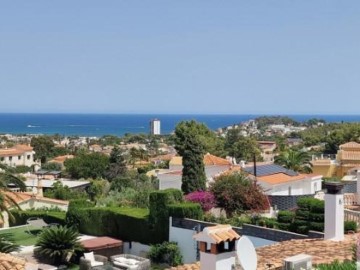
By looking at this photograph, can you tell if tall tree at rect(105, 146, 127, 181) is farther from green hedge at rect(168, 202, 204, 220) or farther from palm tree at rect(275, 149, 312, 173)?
green hedge at rect(168, 202, 204, 220)

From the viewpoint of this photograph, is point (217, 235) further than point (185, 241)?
No

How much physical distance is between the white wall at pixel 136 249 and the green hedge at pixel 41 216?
→ 4567 mm

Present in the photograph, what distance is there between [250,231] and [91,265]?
541 centimetres

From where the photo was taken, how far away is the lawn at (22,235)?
2412 centimetres

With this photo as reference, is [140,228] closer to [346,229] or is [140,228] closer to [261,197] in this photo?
[261,197]

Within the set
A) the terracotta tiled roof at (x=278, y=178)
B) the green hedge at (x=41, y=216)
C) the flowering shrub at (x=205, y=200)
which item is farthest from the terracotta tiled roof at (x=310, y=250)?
the green hedge at (x=41, y=216)

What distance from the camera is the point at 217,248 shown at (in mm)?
7930

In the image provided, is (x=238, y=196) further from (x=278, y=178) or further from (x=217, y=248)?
(x=217, y=248)

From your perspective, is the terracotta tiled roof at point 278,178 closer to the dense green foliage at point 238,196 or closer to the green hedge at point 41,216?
the dense green foliage at point 238,196

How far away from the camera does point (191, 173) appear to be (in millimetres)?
29375

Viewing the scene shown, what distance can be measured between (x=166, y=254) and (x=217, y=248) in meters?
13.3

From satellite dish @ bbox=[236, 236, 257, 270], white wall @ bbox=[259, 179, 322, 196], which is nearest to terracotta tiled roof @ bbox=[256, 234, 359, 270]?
satellite dish @ bbox=[236, 236, 257, 270]

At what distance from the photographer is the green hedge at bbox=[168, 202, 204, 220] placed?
69.1 ft

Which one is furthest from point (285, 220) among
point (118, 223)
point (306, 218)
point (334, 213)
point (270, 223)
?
point (118, 223)
